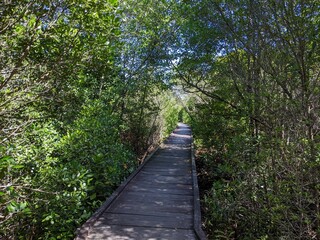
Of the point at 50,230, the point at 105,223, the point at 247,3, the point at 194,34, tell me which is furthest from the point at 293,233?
the point at 194,34

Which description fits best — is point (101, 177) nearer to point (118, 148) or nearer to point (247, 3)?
point (118, 148)

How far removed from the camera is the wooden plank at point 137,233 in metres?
3.66

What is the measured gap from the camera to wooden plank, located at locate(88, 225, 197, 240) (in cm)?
366

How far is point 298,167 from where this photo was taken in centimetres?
368

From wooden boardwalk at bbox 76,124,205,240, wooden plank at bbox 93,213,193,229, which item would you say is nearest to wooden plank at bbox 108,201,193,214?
wooden boardwalk at bbox 76,124,205,240

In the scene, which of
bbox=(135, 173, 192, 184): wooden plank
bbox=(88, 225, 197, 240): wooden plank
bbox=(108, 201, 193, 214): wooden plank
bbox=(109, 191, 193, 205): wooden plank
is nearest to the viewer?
bbox=(88, 225, 197, 240): wooden plank

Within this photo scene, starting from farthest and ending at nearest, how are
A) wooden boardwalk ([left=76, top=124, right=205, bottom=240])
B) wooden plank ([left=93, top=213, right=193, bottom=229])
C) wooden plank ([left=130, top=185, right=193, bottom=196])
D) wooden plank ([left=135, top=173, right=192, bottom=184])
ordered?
wooden plank ([left=135, top=173, right=192, bottom=184]) → wooden plank ([left=130, top=185, right=193, bottom=196]) → wooden plank ([left=93, top=213, right=193, bottom=229]) → wooden boardwalk ([left=76, top=124, right=205, bottom=240])

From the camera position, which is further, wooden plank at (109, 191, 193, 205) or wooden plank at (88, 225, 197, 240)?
wooden plank at (109, 191, 193, 205)

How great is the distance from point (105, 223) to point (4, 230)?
142cm

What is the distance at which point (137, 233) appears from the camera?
380 cm

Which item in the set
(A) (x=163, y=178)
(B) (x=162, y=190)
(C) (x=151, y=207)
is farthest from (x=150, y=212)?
(A) (x=163, y=178)

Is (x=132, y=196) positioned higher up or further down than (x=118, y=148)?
further down

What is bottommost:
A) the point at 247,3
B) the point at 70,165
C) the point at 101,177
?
the point at 101,177

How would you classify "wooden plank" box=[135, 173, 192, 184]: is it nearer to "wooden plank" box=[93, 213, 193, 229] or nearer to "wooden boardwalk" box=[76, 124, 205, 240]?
"wooden boardwalk" box=[76, 124, 205, 240]
